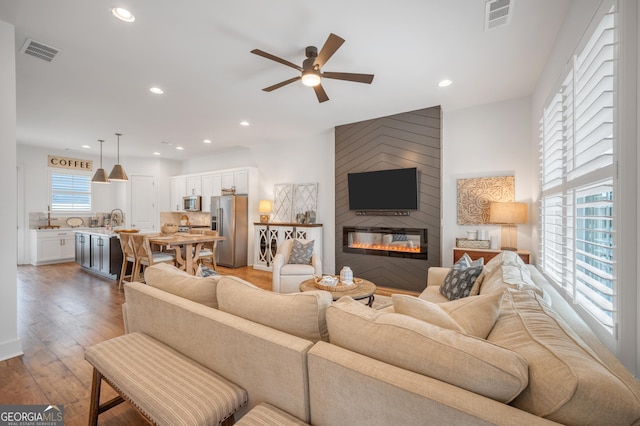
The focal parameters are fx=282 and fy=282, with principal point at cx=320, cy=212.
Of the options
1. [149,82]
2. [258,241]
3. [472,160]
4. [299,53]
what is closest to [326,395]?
[299,53]

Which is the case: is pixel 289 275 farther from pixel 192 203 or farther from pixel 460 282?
pixel 192 203

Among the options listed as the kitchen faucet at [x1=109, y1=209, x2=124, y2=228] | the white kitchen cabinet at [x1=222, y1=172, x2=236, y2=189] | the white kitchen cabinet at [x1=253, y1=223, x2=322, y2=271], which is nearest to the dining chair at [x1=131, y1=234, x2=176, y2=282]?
A: the white kitchen cabinet at [x1=253, y1=223, x2=322, y2=271]

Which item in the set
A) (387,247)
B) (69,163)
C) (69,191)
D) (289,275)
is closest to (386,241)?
(387,247)

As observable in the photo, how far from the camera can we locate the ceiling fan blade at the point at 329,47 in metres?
2.16

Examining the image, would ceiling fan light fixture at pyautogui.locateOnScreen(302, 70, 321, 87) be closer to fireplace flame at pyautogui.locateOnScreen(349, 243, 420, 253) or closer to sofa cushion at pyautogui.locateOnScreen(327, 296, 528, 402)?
sofa cushion at pyautogui.locateOnScreen(327, 296, 528, 402)

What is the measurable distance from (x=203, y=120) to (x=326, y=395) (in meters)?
4.87

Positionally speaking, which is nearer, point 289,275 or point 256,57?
point 256,57

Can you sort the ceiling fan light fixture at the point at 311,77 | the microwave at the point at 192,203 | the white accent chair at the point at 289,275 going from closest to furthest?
the ceiling fan light fixture at the point at 311,77 < the white accent chair at the point at 289,275 < the microwave at the point at 192,203

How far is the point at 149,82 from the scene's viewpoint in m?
3.41

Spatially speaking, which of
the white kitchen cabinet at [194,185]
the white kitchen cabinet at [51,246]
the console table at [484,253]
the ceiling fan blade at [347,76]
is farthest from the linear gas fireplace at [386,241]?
the white kitchen cabinet at [51,246]

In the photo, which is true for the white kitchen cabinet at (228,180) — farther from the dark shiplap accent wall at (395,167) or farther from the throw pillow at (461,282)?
the throw pillow at (461,282)

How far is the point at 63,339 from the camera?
9.20 ft

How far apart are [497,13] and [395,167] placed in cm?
261

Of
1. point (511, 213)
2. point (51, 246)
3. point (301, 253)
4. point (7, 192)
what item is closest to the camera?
point (7, 192)
